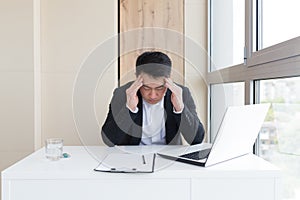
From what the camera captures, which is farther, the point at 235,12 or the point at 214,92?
the point at 214,92

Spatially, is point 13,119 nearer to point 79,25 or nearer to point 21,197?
point 79,25

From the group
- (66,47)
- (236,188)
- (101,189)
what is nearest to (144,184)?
(101,189)

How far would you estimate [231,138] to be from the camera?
1117 mm

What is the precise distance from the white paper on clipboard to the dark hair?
0.31 meters

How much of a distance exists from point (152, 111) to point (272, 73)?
49 centimetres

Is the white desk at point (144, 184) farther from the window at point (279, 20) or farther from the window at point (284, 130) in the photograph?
the window at point (279, 20)

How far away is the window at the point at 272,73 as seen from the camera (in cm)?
121

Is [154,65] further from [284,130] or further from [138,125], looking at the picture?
[284,130]

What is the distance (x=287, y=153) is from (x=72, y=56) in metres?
1.55

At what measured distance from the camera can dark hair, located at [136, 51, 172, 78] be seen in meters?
1.40

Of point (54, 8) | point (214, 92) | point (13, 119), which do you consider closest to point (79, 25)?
point (54, 8)

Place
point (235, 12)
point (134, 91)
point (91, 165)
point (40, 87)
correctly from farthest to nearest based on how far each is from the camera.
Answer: point (40, 87)
point (235, 12)
point (134, 91)
point (91, 165)

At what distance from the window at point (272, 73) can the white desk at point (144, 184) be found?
24cm

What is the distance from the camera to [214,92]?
7.70 feet
